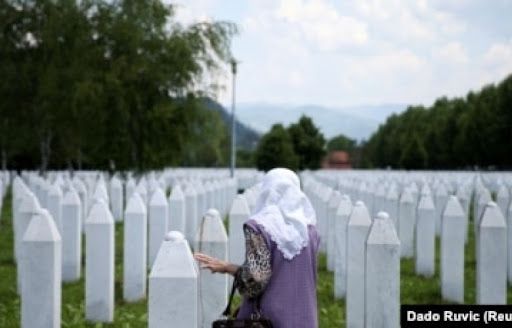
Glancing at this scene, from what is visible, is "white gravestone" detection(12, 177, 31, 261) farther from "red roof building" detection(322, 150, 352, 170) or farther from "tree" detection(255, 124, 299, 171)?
"red roof building" detection(322, 150, 352, 170)

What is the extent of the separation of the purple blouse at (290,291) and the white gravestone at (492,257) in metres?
3.59

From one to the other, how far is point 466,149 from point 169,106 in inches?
1825

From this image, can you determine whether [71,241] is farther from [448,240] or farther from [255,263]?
[255,263]

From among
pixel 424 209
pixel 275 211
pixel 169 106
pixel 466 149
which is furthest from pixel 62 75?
pixel 466 149

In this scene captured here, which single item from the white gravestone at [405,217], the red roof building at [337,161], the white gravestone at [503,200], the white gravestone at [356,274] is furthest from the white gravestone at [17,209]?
the red roof building at [337,161]

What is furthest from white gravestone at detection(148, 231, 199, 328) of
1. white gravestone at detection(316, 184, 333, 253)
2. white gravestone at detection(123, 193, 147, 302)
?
white gravestone at detection(316, 184, 333, 253)

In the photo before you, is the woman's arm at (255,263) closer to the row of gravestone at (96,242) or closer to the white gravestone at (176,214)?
the row of gravestone at (96,242)

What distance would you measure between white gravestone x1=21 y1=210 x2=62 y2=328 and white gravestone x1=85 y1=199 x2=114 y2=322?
5.50ft

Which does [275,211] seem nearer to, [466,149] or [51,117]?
[51,117]

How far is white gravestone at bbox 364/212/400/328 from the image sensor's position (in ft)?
22.4

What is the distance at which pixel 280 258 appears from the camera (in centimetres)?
502

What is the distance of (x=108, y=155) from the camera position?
24.4 metres

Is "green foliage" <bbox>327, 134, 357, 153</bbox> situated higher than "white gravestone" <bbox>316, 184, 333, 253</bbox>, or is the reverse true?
"green foliage" <bbox>327, 134, 357, 153</bbox>

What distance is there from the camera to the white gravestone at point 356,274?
24.8 ft
